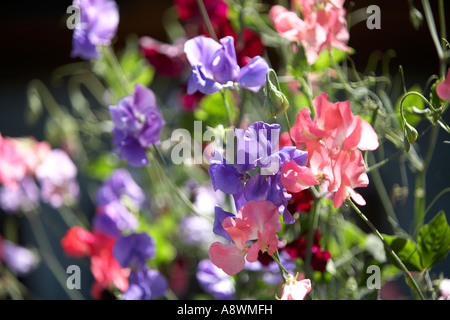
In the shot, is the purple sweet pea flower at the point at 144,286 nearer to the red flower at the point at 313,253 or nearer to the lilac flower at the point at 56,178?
the red flower at the point at 313,253

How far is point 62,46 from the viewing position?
2.55 meters

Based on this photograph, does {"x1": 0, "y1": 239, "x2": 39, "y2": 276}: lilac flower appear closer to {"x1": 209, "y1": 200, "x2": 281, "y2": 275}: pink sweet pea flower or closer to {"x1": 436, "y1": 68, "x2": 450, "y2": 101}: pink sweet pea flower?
{"x1": 209, "y1": 200, "x2": 281, "y2": 275}: pink sweet pea flower

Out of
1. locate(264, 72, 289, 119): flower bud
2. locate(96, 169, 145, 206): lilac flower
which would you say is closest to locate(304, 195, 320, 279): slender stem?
locate(264, 72, 289, 119): flower bud

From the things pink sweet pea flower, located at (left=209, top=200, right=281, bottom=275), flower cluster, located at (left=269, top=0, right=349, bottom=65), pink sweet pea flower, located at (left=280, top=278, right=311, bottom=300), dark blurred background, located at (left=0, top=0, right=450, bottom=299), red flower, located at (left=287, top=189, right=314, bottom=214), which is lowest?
pink sweet pea flower, located at (left=280, top=278, right=311, bottom=300)

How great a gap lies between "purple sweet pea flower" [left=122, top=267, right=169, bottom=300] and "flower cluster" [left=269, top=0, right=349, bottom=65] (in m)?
0.32

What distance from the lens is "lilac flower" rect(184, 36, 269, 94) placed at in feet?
1.83

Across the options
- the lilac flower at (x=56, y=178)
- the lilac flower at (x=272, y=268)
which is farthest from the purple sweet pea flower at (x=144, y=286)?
the lilac flower at (x=56, y=178)

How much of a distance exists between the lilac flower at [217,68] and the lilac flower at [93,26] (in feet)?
0.75

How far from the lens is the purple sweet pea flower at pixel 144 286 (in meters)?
0.68

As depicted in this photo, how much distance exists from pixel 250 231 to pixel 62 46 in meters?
2.25

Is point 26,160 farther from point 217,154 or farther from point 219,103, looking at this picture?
point 217,154

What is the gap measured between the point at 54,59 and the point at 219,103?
6.60ft

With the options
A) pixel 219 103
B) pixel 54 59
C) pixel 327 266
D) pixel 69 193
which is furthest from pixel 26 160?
pixel 54 59

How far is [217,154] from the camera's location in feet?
1.65
